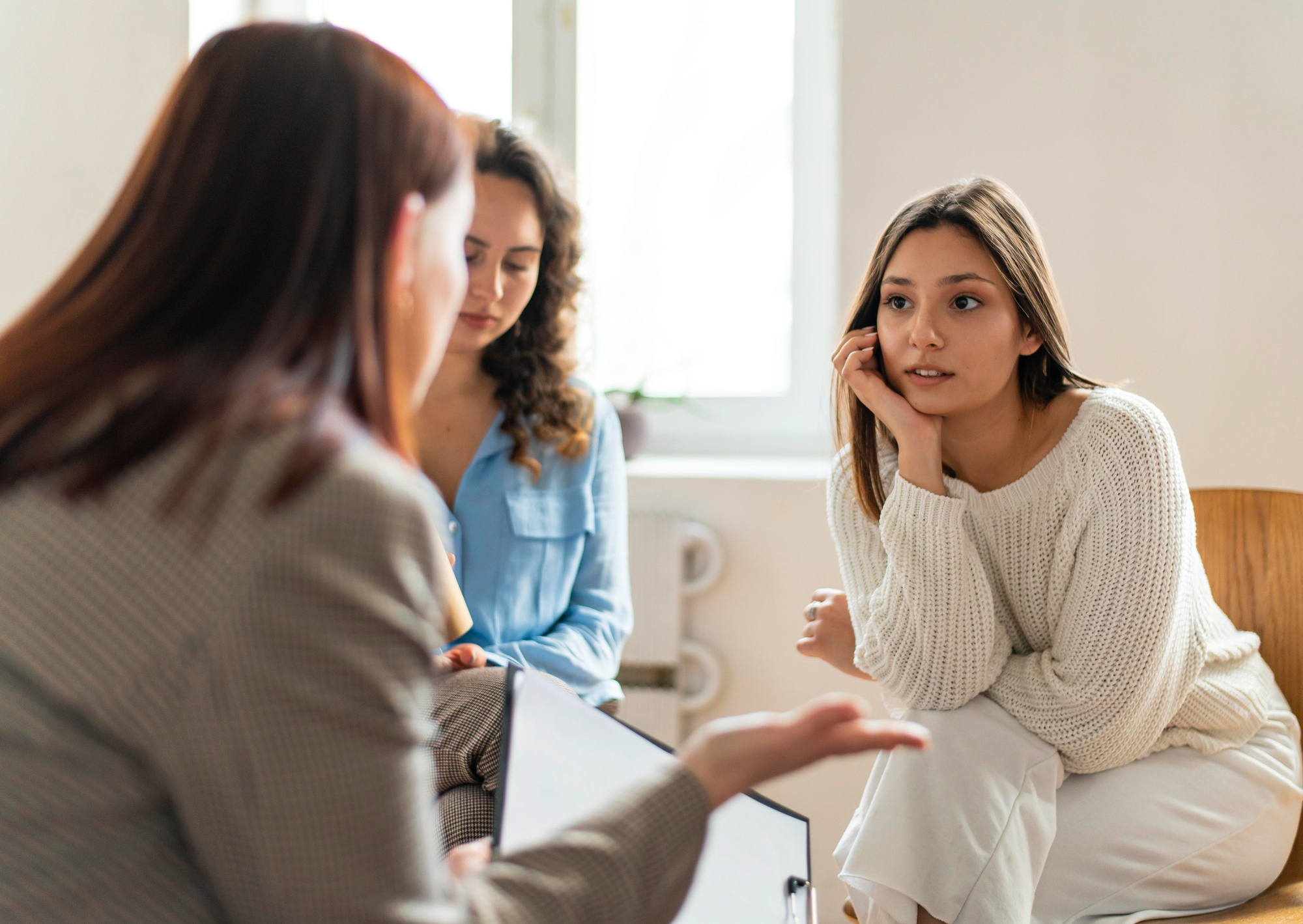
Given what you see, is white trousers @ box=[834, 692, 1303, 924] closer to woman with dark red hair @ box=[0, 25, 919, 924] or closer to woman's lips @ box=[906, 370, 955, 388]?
woman's lips @ box=[906, 370, 955, 388]

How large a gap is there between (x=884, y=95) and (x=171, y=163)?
61.3 inches

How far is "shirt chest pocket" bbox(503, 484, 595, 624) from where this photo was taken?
153 cm

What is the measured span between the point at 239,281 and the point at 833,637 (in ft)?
3.24

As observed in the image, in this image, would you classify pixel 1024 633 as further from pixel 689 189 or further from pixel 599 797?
pixel 689 189

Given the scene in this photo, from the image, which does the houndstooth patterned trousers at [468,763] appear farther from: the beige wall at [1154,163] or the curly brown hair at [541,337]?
the beige wall at [1154,163]

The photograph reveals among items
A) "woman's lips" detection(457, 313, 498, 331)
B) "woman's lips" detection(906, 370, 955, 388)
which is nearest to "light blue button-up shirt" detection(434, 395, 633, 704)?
"woman's lips" detection(457, 313, 498, 331)

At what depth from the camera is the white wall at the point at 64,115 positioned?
7.06 feet

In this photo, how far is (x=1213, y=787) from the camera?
3.84 ft

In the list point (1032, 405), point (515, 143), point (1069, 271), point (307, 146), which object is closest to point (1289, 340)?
point (1069, 271)

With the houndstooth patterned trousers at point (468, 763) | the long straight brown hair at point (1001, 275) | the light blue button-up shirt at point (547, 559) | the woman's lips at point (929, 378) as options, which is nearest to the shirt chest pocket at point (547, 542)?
the light blue button-up shirt at point (547, 559)

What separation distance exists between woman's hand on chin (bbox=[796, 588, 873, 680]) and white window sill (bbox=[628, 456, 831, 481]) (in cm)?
44

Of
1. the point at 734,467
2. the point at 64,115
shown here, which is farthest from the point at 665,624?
the point at 64,115

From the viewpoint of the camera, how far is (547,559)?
→ 5.10 feet

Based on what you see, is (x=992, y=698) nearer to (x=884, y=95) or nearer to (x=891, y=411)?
(x=891, y=411)
